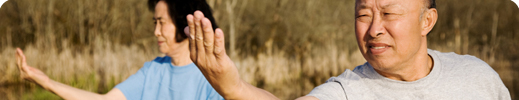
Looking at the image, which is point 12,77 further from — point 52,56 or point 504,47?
point 504,47

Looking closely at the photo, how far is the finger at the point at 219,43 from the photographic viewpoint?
1219 millimetres

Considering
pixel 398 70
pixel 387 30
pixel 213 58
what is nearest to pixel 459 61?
pixel 398 70

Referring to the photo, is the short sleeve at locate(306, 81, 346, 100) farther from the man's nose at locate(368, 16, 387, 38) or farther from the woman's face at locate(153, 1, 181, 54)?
the woman's face at locate(153, 1, 181, 54)

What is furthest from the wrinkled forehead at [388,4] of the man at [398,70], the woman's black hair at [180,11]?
the woman's black hair at [180,11]

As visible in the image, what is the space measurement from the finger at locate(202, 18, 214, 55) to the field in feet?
14.5

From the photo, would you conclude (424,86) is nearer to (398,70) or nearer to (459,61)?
(398,70)

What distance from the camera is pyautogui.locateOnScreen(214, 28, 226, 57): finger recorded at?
1.22m

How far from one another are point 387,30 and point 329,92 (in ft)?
0.95

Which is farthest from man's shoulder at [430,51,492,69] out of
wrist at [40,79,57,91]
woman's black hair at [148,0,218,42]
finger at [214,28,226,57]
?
wrist at [40,79,57,91]

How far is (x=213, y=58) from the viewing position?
4.23 feet

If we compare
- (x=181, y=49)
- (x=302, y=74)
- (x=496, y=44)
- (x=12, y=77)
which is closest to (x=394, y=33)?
(x=181, y=49)

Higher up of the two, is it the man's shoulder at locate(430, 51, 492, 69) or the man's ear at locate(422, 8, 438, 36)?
the man's ear at locate(422, 8, 438, 36)

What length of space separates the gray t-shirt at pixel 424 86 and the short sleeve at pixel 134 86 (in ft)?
4.57

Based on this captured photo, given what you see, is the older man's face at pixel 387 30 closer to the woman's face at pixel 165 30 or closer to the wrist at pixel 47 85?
the woman's face at pixel 165 30
